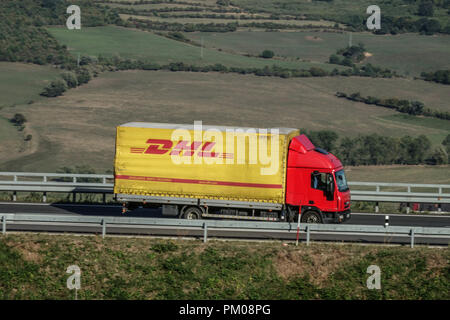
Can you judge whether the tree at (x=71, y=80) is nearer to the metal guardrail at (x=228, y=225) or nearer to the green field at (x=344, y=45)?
the green field at (x=344, y=45)

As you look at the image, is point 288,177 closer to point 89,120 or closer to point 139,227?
point 139,227

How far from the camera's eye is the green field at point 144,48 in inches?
4382

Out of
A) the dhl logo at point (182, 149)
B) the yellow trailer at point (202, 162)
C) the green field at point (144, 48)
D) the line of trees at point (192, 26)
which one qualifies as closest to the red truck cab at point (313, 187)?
the yellow trailer at point (202, 162)

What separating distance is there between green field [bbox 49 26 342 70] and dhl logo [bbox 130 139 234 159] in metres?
84.4

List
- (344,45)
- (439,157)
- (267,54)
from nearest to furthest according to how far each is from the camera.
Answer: (439,157) < (267,54) < (344,45)

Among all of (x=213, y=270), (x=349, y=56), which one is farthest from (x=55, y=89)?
(x=213, y=270)

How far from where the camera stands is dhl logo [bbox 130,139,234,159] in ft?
79.6

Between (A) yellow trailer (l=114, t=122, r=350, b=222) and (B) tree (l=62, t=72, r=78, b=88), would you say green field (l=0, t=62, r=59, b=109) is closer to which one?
(B) tree (l=62, t=72, r=78, b=88)

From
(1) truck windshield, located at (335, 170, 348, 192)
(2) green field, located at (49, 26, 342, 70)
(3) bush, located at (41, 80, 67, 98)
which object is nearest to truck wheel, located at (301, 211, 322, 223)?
(1) truck windshield, located at (335, 170, 348, 192)

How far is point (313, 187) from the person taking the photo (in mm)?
24266

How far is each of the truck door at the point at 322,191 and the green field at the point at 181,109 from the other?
3724 centimetres

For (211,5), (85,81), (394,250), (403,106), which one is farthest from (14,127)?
(211,5)

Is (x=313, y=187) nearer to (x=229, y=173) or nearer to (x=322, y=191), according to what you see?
(x=322, y=191)

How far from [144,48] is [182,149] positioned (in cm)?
9538
